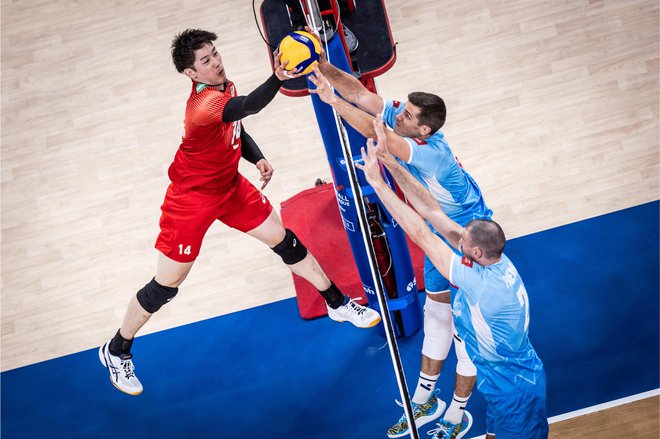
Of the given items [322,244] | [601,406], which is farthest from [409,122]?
[601,406]

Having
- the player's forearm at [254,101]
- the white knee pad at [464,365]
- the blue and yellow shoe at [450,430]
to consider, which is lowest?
the blue and yellow shoe at [450,430]

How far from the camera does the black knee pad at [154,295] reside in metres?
4.21

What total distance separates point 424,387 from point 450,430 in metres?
0.30

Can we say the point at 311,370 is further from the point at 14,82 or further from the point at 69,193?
the point at 14,82

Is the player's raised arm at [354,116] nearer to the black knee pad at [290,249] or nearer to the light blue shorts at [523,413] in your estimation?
the black knee pad at [290,249]

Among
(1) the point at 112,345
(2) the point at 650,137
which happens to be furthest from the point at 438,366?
(2) the point at 650,137

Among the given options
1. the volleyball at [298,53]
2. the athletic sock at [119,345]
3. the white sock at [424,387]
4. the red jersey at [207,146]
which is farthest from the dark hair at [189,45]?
the white sock at [424,387]

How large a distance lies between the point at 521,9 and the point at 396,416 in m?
3.90

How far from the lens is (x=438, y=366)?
432 centimetres

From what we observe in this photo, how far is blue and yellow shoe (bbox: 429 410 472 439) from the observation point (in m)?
4.37

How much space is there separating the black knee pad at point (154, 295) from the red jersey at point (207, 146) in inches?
24.1

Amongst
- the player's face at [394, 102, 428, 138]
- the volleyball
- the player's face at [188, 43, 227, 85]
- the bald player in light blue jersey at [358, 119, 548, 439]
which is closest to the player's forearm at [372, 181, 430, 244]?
the bald player in light blue jersey at [358, 119, 548, 439]

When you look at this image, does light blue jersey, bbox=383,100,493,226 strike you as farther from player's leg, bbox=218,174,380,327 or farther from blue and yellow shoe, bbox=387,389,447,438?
blue and yellow shoe, bbox=387,389,447,438

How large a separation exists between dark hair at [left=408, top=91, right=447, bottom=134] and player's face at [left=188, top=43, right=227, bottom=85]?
1044 millimetres
